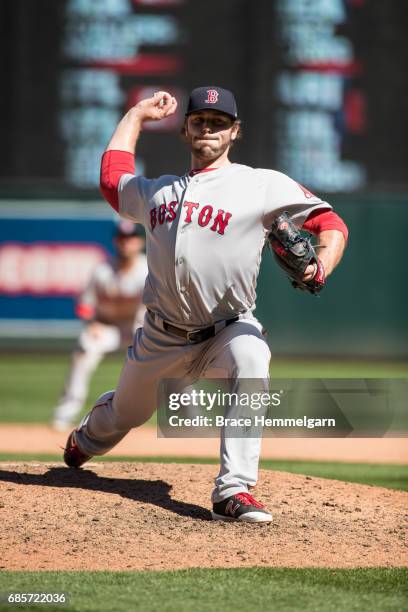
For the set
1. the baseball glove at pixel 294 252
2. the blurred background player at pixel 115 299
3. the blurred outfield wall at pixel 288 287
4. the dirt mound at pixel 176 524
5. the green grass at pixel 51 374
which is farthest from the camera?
the blurred outfield wall at pixel 288 287

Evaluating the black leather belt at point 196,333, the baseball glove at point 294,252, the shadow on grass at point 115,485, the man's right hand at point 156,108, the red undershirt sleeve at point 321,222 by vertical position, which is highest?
the man's right hand at point 156,108

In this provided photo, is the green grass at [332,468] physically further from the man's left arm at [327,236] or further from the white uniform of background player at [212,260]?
the man's left arm at [327,236]

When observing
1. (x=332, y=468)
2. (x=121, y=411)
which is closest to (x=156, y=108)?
(x=121, y=411)

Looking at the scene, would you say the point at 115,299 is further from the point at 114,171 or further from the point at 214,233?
the point at 214,233

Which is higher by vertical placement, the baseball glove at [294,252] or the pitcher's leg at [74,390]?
the baseball glove at [294,252]

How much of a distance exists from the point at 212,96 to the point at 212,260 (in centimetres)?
59

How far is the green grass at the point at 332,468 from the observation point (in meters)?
5.45

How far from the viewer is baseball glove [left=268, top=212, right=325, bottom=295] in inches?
140

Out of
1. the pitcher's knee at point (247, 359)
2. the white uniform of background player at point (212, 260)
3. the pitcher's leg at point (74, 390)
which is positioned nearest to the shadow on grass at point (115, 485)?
the white uniform of background player at point (212, 260)

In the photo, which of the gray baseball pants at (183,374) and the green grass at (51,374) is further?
the green grass at (51,374)

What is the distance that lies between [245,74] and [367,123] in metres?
1.29

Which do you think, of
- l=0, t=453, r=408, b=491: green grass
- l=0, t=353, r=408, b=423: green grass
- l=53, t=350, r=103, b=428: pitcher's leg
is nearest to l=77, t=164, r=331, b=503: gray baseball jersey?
l=0, t=453, r=408, b=491: green grass

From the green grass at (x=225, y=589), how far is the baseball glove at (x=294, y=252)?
966 millimetres

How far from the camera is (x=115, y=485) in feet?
14.0
